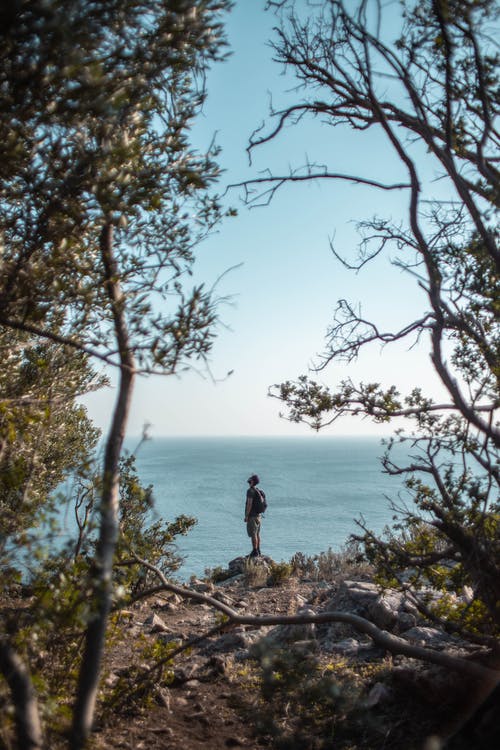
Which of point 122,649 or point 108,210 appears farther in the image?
point 122,649

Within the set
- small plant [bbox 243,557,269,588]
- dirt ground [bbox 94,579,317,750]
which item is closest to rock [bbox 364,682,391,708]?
dirt ground [bbox 94,579,317,750]

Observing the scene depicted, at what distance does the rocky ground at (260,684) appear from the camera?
5461 mm

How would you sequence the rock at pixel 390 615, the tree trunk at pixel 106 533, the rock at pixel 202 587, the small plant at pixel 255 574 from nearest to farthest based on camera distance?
the tree trunk at pixel 106 533 < the rock at pixel 390 615 < the rock at pixel 202 587 < the small plant at pixel 255 574

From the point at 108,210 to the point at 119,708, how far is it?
491cm

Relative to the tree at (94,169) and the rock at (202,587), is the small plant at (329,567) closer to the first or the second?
the rock at (202,587)

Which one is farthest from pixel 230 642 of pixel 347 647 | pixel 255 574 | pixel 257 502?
pixel 257 502

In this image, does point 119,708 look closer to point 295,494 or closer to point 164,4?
point 164,4

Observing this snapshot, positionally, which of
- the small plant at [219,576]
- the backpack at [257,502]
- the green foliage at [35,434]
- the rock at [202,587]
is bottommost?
the small plant at [219,576]

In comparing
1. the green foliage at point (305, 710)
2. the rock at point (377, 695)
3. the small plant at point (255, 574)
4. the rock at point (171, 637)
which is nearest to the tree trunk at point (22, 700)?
the green foliage at point (305, 710)

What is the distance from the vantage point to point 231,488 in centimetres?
7875

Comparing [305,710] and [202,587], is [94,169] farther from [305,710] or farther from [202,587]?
[202,587]

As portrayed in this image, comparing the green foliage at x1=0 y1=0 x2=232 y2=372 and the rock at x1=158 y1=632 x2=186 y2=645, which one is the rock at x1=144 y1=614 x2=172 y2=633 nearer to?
the rock at x1=158 y1=632 x2=186 y2=645

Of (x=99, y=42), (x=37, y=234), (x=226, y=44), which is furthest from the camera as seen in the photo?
(x=226, y=44)

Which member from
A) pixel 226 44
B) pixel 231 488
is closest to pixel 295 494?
pixel 231 488
